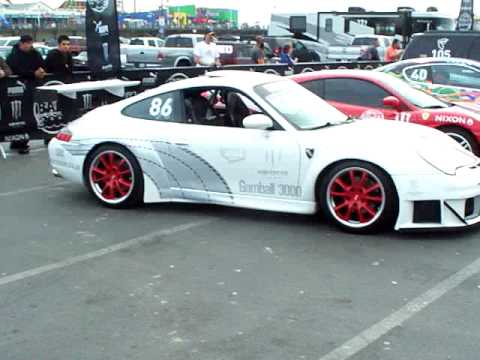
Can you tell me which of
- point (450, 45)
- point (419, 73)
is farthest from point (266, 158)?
point (450, 45)

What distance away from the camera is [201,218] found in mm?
7090

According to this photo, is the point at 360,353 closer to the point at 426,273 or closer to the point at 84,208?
the point at 426,273

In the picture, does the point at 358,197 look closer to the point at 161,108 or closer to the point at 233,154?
the point at 233,154

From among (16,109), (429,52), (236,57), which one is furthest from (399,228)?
(236,57)

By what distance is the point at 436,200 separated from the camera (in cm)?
607

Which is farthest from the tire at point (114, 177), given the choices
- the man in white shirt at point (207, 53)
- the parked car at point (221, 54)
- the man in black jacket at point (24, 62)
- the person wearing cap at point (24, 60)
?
the parked car at point (221, 54)

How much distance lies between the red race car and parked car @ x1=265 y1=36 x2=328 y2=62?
1753 cm

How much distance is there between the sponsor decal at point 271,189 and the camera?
6598mm

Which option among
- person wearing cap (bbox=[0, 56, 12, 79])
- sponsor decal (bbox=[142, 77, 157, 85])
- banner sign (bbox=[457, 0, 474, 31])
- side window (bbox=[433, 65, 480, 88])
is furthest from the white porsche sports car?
banner sign (bbox=[457, 0, 474, 31])

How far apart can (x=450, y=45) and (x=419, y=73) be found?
4.49 metres

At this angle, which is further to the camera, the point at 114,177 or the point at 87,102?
the point at 87,102

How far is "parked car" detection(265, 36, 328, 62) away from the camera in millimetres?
27375

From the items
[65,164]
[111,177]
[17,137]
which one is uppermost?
[65,164]

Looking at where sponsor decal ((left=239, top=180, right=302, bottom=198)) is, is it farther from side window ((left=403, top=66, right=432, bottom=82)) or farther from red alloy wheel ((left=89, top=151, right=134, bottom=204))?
side window ((left=403, top=66, right=432, bottom=82))
